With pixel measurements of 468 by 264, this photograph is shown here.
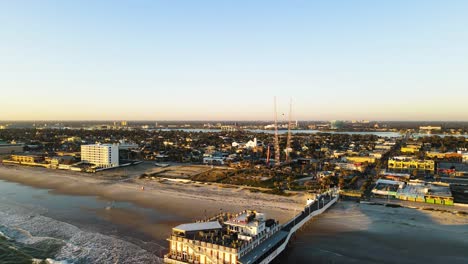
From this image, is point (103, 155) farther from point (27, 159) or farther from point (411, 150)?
point (411, 150)

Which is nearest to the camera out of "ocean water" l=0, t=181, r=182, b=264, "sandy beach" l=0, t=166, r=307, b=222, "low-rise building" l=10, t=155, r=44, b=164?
"ocean water" l=0, t=181, r=182, b=264

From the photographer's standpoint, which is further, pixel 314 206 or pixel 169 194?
pixel 169 194

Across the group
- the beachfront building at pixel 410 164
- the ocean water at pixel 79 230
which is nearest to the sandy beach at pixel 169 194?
the ocean water at pixel 79 230

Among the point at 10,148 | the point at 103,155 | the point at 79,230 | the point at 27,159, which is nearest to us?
the point at 79,230

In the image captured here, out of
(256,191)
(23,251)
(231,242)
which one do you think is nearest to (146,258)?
(231,242)

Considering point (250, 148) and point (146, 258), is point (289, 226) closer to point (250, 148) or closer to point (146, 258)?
point (146, 258)

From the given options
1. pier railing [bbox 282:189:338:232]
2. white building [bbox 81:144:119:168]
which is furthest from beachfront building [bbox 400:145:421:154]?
white building [bbox 81:144:119:168]

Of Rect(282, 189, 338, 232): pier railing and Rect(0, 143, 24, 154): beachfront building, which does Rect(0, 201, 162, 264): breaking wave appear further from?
Rect(0, 143, 24, 154): beachfront building

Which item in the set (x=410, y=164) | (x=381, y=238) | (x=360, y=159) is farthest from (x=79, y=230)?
(x=360, y=159)
